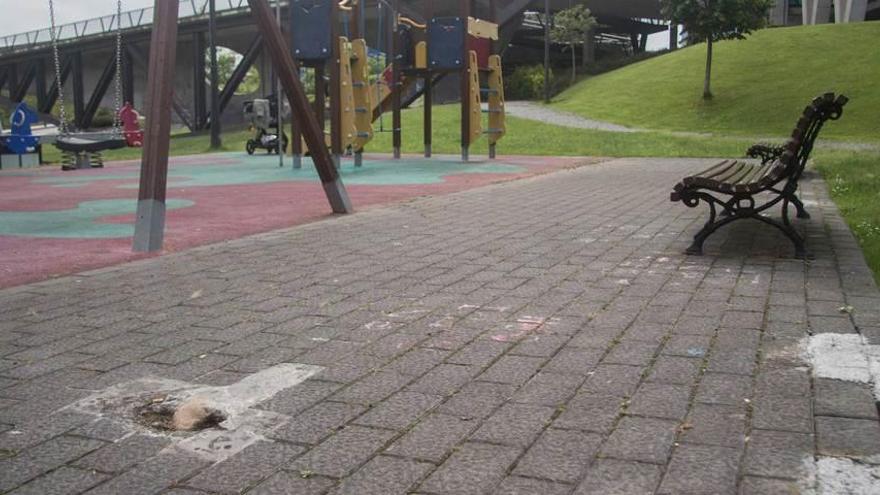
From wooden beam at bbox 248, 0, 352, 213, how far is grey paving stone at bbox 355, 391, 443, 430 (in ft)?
21.5

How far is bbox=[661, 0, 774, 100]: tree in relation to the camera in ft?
120

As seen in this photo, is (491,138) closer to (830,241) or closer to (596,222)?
(596,222)

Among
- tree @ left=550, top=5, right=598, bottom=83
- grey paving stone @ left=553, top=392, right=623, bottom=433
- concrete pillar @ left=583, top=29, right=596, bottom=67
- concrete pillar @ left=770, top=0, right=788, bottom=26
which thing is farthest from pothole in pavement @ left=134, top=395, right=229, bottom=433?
concrete pillar @ left=770, top=0, right=788, bottom=26

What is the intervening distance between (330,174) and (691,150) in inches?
654

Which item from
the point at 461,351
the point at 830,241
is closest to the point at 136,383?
the point at 461,351

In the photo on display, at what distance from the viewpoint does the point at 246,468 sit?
9.45 ft

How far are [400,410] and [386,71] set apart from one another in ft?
72.3

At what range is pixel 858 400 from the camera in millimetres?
3459

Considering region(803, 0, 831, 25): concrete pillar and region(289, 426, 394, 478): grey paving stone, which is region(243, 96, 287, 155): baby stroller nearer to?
region(289, 426, 394, 478): grey paving stone

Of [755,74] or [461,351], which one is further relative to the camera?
[755,74]

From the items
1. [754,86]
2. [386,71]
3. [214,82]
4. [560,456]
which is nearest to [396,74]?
[386,71]

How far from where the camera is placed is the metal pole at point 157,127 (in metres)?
7.67

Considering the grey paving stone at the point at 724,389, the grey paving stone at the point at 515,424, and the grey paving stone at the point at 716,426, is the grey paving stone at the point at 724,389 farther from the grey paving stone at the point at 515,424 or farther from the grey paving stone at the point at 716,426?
the grey paving stone at the point at 515,424

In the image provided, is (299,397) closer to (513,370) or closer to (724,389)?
(513,370)
